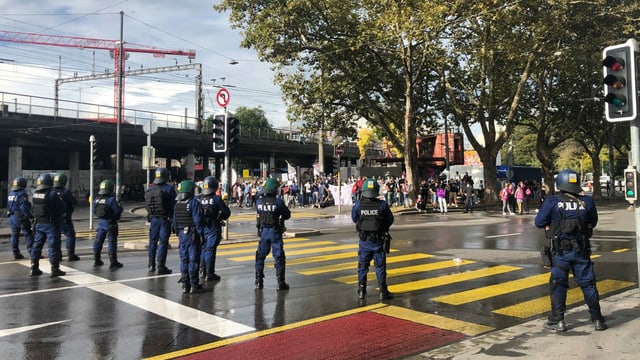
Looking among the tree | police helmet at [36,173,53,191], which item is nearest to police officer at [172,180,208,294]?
police helmet at [36,173,53,191]

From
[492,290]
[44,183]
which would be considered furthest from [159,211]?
[492,290]

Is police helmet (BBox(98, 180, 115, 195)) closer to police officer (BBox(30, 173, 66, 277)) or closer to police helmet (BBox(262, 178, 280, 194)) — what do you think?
police officer (BBox(30, 173, 66, 277))

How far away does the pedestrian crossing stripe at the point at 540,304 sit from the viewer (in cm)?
656

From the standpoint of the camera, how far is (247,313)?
6.67 m

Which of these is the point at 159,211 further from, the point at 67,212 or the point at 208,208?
the point at 67,212

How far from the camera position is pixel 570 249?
559 cm

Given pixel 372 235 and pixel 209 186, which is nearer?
pixel 372 235

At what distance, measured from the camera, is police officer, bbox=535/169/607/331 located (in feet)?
18.3

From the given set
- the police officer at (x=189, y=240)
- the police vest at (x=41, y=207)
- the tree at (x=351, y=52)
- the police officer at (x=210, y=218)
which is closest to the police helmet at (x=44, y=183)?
the police vest at (x=41, y=207)

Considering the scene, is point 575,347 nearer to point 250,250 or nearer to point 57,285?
point 57,285

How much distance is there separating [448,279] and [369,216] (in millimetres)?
2389

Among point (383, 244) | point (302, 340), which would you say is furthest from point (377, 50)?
point (302, 340)

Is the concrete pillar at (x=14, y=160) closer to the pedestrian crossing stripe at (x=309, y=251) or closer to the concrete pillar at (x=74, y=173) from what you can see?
the concrete pillar at (x=74, y=173)

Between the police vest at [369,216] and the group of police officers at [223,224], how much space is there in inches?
0.6
